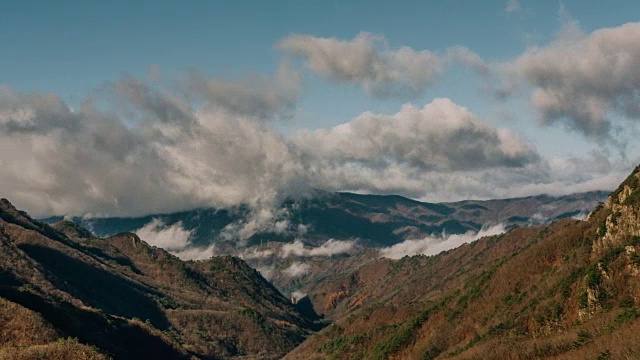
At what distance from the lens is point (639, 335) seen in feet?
334

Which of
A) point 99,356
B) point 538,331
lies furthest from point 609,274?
point 99,356

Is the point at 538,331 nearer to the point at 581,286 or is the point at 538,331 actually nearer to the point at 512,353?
the point at 581,286

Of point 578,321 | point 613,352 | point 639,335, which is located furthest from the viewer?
point 578,321

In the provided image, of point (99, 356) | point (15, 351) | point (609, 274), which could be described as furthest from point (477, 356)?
point (15, 351)

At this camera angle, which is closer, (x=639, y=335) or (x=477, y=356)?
(x=639, y=335)

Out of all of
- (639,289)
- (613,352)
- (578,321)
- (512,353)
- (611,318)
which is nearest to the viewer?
(613,352)

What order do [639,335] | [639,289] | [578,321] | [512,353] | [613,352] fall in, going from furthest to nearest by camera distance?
[578,321]
[639,289]
[512,353]
[639,335]
[613,352]

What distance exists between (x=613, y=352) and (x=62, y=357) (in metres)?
161

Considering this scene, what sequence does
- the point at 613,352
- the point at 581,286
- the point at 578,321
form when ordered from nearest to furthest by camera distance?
1. the point at 613,352
2. the point at 578,321
3. the point at 581,286

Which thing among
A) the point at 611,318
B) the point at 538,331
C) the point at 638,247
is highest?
the point at 638,247

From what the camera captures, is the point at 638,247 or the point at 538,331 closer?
the point at 638,247

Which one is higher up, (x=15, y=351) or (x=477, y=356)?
(x=15, y=351)

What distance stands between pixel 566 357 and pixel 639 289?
77.2 m

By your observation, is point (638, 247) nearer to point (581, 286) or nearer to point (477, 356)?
point (581, 286)
